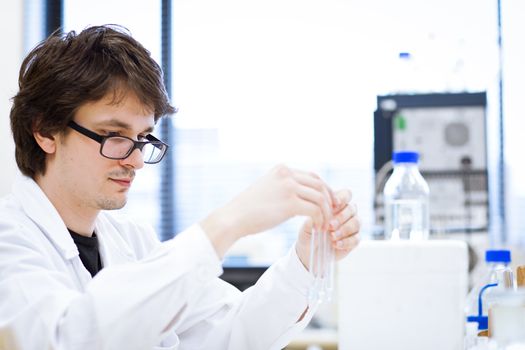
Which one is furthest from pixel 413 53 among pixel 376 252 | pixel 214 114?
pixel 376 252

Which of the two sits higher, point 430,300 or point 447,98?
point 447,98

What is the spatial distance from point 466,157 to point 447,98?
262 millimetres

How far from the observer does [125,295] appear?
3.31 feet

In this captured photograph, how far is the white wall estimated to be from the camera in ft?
8.44

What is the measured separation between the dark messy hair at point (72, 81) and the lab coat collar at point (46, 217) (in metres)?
0.12

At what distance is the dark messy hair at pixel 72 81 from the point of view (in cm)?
146

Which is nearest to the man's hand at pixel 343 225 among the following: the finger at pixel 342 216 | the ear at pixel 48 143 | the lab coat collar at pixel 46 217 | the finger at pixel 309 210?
the finger at pixel 342 216

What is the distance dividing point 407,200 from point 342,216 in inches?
29.6

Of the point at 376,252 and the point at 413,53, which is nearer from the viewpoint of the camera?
the point at 376,252

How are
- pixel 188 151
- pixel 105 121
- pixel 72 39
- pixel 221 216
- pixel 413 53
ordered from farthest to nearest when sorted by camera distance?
pixel 188 151
pixel 413 53
pixel 72 39
pixel 105 121
pixel 221 216

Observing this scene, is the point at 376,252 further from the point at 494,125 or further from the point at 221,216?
the point at 494,125

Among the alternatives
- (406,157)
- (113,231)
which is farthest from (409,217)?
(113,231)

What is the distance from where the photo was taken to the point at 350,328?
1479 millimetres

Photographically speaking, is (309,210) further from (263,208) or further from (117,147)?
(117,147)
